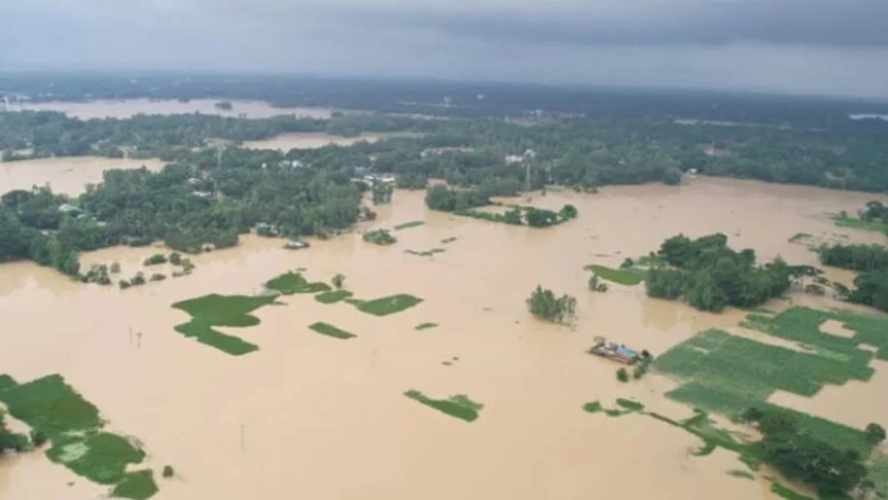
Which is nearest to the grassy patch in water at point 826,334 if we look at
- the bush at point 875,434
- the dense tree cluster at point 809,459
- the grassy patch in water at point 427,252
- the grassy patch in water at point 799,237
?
the bush at point 875,434

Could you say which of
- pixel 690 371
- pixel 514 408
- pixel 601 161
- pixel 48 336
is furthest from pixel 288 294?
pixel 601 161

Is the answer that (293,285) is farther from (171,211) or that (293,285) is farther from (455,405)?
(171,211)

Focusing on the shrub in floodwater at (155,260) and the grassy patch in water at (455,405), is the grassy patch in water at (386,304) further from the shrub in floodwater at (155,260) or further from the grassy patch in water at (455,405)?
the shrub in floodwater at (155,260)

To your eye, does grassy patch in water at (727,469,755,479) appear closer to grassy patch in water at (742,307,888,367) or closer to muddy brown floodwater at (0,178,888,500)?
muddy brown floodwater at (0,178,888,500)

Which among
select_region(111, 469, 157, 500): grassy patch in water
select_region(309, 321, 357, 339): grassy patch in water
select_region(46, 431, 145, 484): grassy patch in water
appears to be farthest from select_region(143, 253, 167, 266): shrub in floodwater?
select_region(111, 469, 157, 500): grassy patch in water

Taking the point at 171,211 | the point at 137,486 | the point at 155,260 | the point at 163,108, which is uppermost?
the point at 163,108

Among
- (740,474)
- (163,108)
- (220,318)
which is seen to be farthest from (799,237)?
(163,108)

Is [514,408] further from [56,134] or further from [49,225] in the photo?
[56,134]
